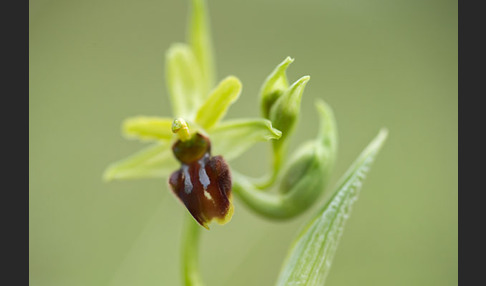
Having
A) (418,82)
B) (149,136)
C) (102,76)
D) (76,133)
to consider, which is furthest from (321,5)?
(149,136)

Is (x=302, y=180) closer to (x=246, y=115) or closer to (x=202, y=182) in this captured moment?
(x=202, y=182)

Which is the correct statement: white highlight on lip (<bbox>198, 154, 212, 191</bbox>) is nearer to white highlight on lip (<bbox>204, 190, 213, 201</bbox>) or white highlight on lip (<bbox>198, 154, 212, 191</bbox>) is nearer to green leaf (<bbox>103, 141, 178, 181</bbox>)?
white highlight on lip (<bbox>204, 190, 213, 201</bbox>)

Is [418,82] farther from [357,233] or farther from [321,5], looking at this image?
[357,233]

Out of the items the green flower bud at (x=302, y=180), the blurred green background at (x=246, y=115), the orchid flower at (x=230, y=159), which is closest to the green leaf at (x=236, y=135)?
the orchid flower at (x=230, y=159)

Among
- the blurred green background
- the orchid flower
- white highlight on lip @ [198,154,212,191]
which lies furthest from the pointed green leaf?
the blurred green background

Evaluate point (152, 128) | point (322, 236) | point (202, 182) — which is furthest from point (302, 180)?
point (152, 128)

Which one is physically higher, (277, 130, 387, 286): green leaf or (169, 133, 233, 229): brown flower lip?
(169, 133, 233, 229): brown flower lip
